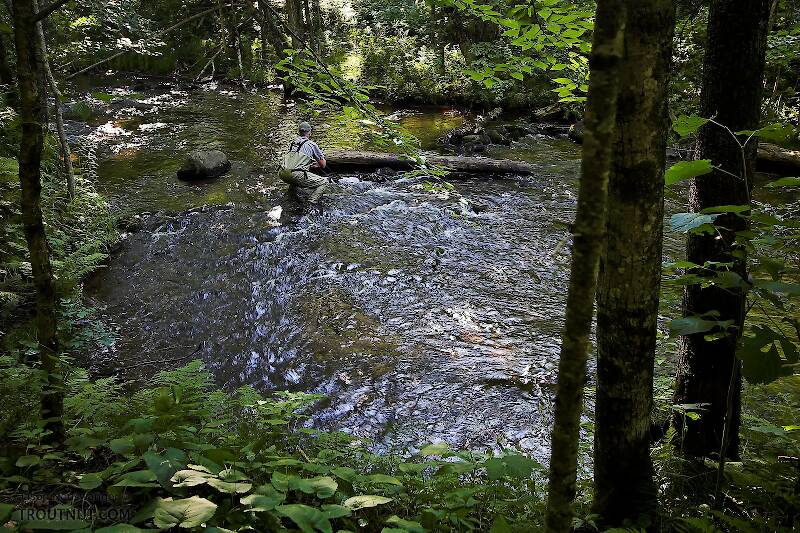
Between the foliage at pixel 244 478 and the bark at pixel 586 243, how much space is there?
399 mm

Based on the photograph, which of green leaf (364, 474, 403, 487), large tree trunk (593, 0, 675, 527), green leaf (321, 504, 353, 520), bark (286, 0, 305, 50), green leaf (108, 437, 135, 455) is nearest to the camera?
green leaf (321, 504, 353, 520)

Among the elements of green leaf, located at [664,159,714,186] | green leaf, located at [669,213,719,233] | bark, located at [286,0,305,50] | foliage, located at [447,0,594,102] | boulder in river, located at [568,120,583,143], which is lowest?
green leaf, located at [669,213,719,233]

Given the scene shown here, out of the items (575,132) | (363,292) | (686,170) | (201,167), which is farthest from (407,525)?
(575,132)

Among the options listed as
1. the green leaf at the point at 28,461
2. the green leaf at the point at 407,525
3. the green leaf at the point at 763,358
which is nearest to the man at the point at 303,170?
the green leaf at the point at 28,461

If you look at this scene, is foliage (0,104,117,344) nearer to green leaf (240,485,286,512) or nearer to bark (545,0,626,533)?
green leaf (240,485,286,512)

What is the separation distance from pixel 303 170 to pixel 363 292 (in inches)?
162

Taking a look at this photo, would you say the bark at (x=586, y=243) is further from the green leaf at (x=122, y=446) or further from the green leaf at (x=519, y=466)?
the green leaf at (x=122, y=446)

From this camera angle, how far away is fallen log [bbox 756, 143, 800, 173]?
10.6 meters

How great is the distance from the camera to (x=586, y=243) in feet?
4.82

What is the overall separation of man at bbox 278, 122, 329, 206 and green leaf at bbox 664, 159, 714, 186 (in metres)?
8.82

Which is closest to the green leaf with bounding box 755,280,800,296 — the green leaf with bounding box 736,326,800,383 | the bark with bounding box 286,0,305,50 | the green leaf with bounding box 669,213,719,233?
the green leaf with bounding box 736,326,800,383

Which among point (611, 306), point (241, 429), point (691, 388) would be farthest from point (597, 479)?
point (241, 429)

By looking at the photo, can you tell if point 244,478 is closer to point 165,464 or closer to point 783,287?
point 165,464

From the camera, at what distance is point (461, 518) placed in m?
2.31
